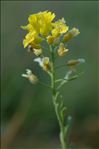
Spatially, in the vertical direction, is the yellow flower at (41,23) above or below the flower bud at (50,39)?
above

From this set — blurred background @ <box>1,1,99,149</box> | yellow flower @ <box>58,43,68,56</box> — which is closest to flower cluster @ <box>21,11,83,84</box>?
yellow flower @ <box>58,43,68,56</box>

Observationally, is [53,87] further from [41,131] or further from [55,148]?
[41,131]

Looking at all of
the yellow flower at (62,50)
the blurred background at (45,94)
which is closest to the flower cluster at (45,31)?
the yellow flower at (62,50)

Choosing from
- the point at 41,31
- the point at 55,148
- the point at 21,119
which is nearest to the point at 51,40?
the point at 41,31

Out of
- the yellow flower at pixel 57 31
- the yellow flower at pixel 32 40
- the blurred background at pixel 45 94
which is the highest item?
the yellow flower at pixel 57 31

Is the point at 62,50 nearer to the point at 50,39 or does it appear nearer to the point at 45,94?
the point at 50,39

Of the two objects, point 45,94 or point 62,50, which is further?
point 45,94

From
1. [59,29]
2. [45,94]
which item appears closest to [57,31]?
[59,29]

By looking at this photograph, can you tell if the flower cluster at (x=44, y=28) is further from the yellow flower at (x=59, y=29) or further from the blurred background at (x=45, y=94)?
the blurred background at (x=45, y=94)
